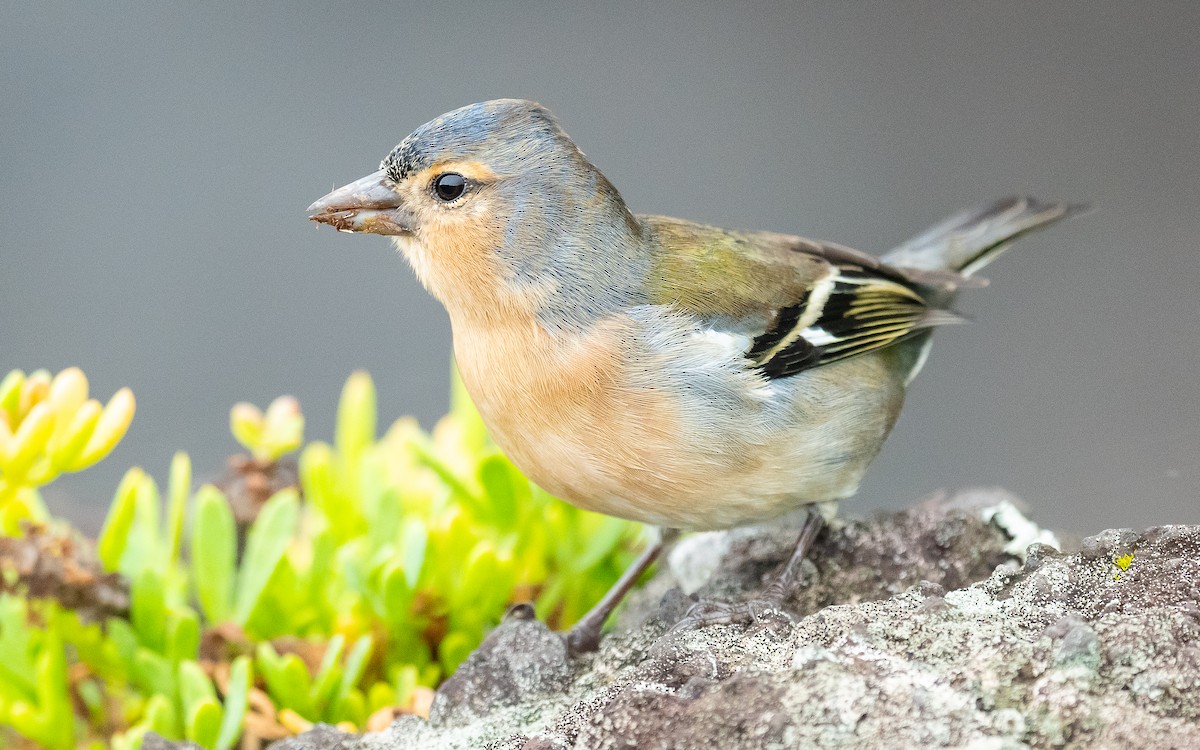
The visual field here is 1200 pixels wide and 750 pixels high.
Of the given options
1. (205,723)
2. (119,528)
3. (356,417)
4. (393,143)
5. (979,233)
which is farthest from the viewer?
(393,143)

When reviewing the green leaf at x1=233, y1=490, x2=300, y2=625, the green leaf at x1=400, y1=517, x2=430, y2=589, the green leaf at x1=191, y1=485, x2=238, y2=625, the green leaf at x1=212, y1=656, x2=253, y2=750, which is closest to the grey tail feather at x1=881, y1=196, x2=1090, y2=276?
the green leaf at x1=400, y1=517, x2=430, y2=589

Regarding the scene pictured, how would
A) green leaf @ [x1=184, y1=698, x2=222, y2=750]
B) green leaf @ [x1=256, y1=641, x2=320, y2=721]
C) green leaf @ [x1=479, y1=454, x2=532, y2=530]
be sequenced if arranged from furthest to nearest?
green leaf @ [x1=479, y1=454, x2=532, y2=530] → green leaf @ [x1=256, y1=641, x2=320, y2=721] → green leaf @ [x1=184, y1=698, x2=222, y2=750]

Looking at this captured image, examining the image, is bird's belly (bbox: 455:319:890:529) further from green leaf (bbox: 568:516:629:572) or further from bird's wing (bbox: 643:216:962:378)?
green leaf (bbox: 568:516:629:572)

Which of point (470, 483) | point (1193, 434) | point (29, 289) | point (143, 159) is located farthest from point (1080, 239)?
point (29, 289)

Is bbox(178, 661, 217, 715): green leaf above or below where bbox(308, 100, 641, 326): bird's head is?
below

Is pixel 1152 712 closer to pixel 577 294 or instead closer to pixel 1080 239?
pixel 577 294

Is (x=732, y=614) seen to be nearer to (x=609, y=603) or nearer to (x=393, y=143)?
(x=609, y=603)

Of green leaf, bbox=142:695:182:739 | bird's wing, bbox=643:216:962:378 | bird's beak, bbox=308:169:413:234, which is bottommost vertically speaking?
green leaf, bbox=142:695:182:739

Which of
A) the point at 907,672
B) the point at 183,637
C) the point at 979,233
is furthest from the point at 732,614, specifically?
the point at 979,233
